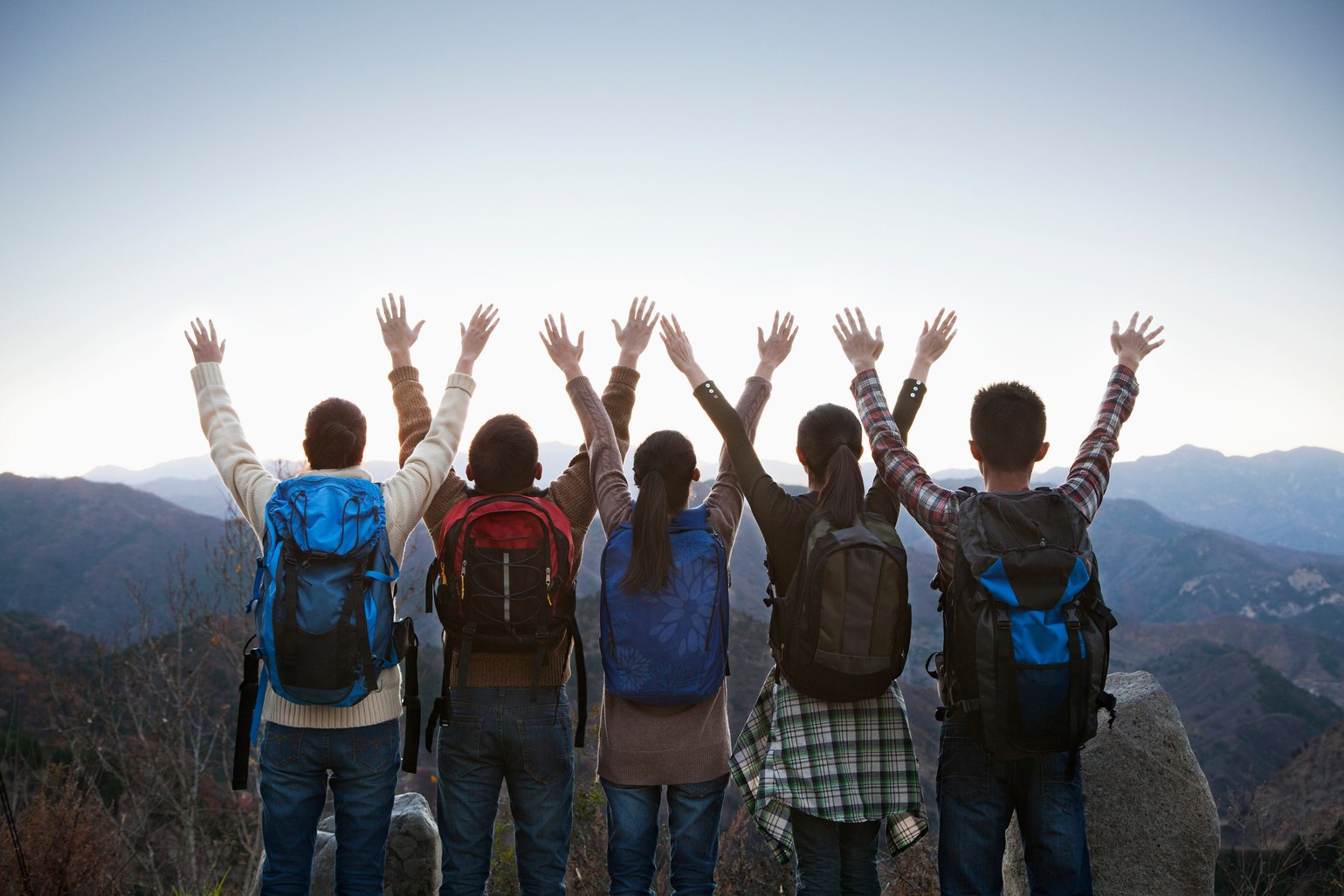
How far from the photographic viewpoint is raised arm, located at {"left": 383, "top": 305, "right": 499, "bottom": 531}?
300cm

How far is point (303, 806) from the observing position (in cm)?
275

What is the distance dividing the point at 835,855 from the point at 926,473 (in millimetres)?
1449

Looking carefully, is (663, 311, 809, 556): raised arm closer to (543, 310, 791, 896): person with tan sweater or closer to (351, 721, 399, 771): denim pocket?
(543, 310, 791, 896): person with tan sweater

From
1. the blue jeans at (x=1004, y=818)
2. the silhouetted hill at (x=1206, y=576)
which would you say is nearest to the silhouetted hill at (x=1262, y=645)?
the silhouetted hill at (x=1206, y=576)

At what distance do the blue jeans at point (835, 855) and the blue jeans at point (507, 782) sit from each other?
2.78 feet

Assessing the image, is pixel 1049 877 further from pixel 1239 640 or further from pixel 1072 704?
pixel 1239 640

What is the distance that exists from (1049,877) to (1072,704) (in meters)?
0.66

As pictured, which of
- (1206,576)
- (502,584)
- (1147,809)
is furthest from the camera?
(1206,576)

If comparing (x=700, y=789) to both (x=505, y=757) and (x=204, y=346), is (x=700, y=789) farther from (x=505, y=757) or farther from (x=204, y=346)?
(x=204, y=346)

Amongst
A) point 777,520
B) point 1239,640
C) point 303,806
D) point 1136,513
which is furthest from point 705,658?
point 1136,513

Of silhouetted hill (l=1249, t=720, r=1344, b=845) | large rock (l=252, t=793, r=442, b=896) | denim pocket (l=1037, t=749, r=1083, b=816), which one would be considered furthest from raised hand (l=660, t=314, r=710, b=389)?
silhouetted hill (l=1249, t=720, r=1344, b=845)

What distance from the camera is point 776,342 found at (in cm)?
377

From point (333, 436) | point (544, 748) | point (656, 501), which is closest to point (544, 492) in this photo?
point (656, 501)

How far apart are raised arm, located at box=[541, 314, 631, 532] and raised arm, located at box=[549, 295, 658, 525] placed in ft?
0.19
